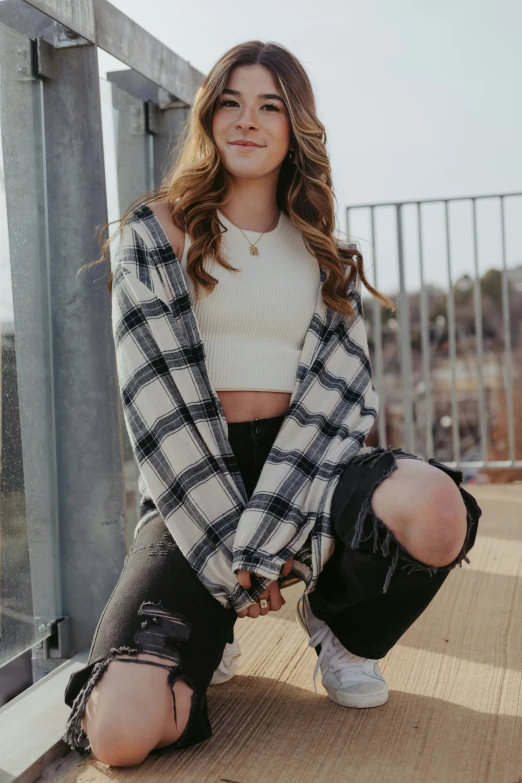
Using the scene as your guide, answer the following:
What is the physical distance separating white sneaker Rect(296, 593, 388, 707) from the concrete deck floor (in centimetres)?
2

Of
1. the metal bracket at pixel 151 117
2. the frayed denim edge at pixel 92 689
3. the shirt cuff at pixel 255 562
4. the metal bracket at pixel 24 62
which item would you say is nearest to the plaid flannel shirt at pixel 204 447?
the shirt cuff at pixel 255 562

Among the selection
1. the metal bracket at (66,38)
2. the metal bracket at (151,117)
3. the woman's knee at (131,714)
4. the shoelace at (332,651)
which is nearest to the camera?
the woman's knee at (131,714)

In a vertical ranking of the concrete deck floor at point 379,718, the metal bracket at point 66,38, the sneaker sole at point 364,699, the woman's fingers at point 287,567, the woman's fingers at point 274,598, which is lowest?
the concrete deck floor at point 379,718

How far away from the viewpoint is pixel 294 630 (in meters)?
2.39

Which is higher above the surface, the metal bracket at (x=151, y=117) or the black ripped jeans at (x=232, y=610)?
the metal bracket at (x=151, y=117)

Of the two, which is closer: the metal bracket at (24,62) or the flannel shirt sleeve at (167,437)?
the flannel shirt sleeve at (167,437)

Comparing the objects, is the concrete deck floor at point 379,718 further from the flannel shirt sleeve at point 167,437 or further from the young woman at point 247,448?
the flannel shirt sleeve at point 167,437

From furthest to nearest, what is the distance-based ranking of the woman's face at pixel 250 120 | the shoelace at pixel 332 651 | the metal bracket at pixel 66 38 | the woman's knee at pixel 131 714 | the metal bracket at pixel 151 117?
the metal bracket at pixel 151 117 < the metal bracket at pixel 66 38 < the woman's face at pixel 250 120 < the shoelace at pixel 332 651 < the woman's knee at pixel 131 714

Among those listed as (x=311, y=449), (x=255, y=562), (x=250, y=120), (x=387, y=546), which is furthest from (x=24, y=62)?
(x=387, y=546)

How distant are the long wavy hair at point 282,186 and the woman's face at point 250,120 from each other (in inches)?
0.8

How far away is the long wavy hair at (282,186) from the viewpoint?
2.02 m

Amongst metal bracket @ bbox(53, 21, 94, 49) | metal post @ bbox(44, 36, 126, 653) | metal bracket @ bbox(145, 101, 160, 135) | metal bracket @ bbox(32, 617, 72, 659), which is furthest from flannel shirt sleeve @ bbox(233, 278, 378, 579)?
metal bracket @ bbox(145, 101, 160, 135)

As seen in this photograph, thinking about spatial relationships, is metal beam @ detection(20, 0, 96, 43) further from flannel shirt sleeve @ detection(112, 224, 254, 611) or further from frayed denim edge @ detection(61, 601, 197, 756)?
frayed denim edge @ detection(61, 601, 197, 756)

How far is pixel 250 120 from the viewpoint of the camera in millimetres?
1998
